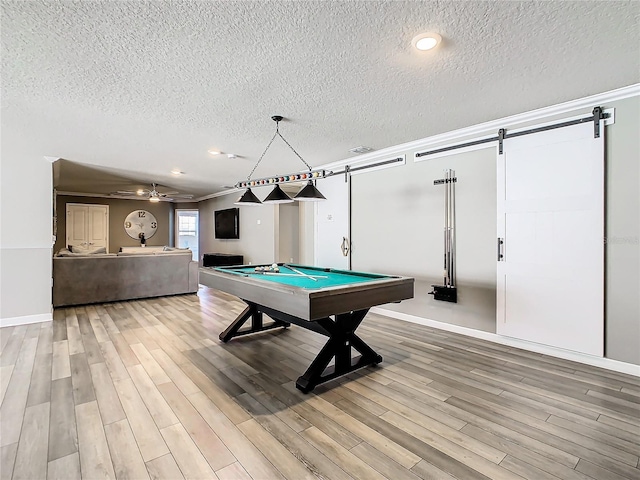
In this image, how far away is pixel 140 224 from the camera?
1009 centimetres

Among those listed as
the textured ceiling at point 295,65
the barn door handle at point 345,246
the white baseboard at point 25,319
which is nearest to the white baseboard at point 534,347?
the barn door handle at point 345,246

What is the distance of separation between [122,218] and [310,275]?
8715mm

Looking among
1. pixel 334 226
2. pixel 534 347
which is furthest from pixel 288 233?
pixel 534 347

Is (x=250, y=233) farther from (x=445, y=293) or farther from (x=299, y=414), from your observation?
(x=299, y=414)

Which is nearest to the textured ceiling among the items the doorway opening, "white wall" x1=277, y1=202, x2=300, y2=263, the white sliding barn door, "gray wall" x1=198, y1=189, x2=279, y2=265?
the white sliding barn door

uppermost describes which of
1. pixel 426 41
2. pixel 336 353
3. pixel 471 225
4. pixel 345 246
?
pixel 426 41

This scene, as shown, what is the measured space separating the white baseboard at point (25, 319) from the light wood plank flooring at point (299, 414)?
1031 millimetres

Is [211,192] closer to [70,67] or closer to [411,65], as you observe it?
[70,67]

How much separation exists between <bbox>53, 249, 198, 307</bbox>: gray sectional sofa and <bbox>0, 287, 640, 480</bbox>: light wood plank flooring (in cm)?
191

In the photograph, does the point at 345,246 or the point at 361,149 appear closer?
the point at 361,149

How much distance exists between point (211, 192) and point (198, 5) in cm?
772

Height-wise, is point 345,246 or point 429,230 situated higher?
point 429,230

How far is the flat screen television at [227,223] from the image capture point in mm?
8477

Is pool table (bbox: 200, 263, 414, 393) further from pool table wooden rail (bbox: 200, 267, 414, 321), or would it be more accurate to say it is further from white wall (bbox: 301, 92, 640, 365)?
white wall (bbox: 301, 92, 640, 365)
